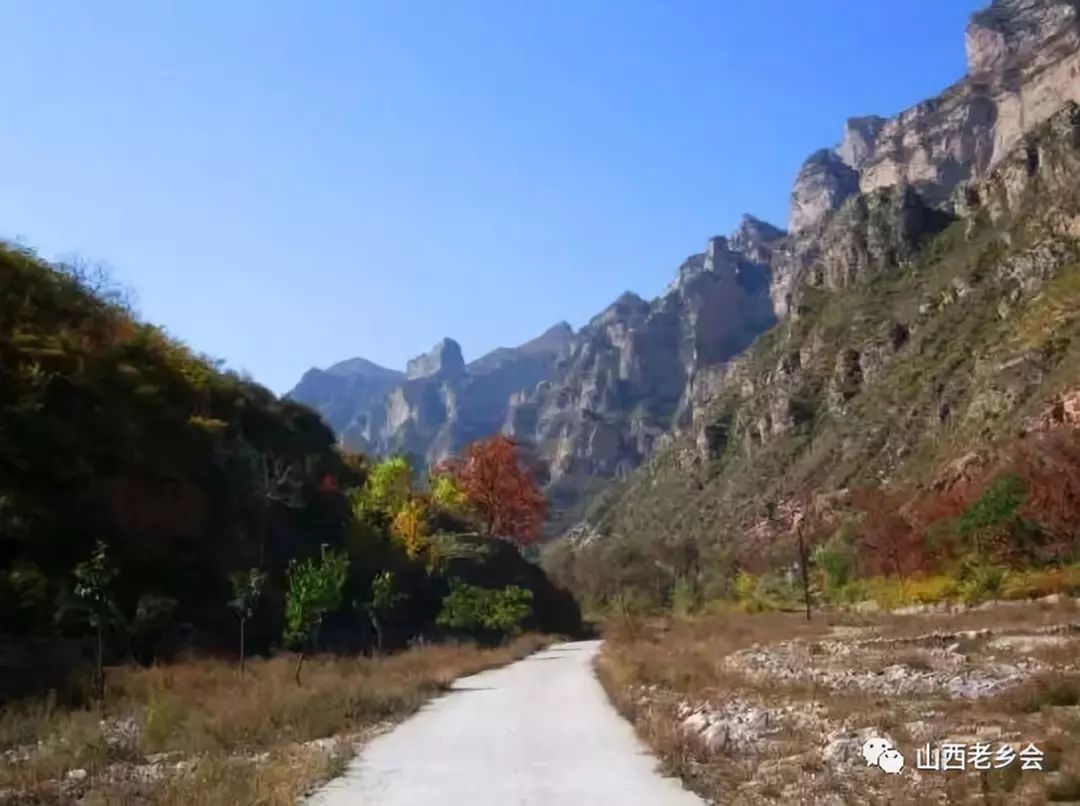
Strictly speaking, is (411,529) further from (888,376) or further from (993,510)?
(888,376)

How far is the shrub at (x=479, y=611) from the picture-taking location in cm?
5388

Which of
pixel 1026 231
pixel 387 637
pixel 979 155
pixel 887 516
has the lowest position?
pixel 387 637

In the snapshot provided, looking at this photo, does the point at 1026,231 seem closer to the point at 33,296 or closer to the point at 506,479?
the point at 506,479

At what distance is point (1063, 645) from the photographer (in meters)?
21.0

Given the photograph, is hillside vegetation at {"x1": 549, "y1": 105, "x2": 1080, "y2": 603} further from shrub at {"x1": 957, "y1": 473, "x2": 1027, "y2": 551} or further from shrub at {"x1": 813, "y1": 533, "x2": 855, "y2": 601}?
shrub at {"x1": 813, "y1": 533, "x2": 855, "y2": 601}

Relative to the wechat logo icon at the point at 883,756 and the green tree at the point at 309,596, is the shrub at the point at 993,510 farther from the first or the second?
the wechat logo icon at the point at 883,756

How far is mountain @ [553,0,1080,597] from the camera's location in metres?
72.8

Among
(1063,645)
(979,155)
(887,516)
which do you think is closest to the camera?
(1063,645)

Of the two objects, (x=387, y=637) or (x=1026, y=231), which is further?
(x=1026, y=231)

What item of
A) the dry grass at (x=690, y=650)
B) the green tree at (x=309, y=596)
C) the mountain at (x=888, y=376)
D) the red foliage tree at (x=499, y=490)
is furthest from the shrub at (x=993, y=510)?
the red foliage tree at (x=499, y=490)

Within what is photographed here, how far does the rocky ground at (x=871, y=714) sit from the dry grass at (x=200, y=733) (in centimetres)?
503

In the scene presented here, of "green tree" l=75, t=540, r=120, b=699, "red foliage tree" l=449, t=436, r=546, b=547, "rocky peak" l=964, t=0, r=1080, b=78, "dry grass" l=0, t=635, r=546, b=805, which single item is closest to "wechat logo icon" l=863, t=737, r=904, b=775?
"dry grass" l=0, t=635, r=546, b=805

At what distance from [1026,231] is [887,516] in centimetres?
4115

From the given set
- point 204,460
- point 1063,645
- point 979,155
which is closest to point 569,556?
point 204,460
